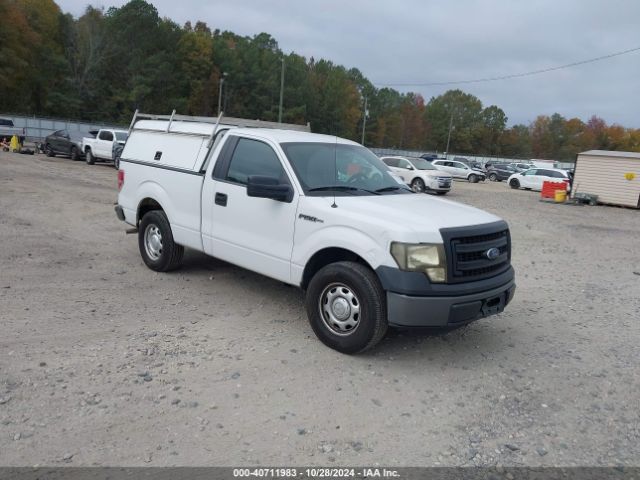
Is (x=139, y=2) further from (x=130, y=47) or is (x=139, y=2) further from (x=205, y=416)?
(x=205, y=416)

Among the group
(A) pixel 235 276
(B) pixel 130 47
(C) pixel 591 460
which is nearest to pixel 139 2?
(B) pixel 130 47

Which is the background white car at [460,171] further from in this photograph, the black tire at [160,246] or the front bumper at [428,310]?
the front bumper at [428,310]

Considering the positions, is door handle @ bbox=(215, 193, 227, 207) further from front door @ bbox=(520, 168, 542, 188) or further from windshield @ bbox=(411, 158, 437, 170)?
front door @ bbox=(520, 168, 542, 188)

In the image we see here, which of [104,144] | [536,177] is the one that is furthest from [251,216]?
[536,177]

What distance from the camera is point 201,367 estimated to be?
172 inches

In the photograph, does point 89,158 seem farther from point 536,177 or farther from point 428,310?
point 536,177

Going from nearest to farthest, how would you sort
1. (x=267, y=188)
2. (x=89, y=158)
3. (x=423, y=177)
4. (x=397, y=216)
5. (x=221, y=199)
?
(x=397, y=216), (x=267, y=188), (x=221, y=199), (x=423, y=177), (x=89, y=158)

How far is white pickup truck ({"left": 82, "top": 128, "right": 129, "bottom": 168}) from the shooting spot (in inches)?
944

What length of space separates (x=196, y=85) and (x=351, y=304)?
271 feet

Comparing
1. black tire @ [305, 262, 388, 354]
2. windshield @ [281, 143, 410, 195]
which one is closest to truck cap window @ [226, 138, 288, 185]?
windshield @ [281, 143, 410, 195]

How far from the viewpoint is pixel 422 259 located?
4379 mm

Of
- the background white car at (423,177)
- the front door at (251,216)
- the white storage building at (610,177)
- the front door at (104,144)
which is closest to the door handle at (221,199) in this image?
the front door at (251,216)

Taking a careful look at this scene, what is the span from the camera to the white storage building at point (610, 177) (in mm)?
23406

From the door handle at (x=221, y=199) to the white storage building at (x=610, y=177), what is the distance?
2293 cm
